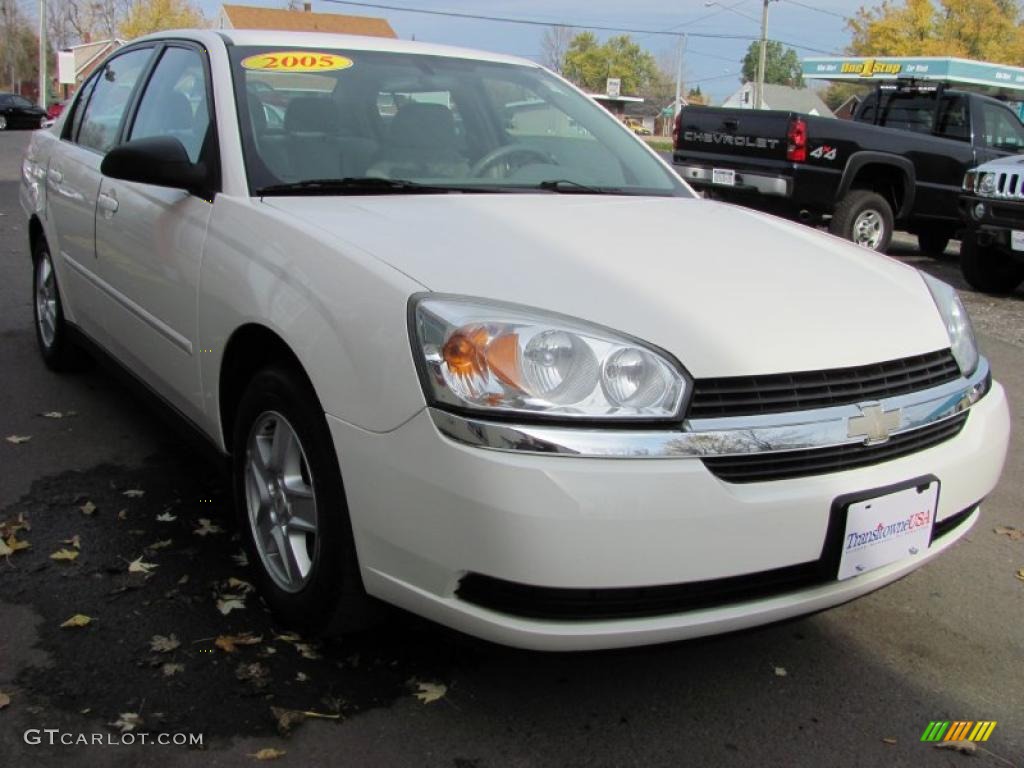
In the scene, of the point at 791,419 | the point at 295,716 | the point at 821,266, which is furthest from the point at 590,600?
the point at 821,266

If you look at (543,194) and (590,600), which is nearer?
(590,600)

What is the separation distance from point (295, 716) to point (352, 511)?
546 millimetres

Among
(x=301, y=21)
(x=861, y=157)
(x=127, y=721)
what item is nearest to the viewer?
(x=127, y=721)

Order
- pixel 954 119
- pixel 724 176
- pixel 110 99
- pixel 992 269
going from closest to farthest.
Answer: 1. pixel 110 99
2. pixel 992 269
3. pixel 724 176
4. pixel 954 119

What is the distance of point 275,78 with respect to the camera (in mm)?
3281

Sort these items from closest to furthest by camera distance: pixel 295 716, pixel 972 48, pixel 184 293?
1. pixel 295 716
2. pixel 184 293
3. pixel 972 48

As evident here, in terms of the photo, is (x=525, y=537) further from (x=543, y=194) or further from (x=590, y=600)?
(x=543, y=194)

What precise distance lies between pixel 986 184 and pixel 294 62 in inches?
278

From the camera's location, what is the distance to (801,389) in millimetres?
2184

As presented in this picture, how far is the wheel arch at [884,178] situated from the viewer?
10.1 meters

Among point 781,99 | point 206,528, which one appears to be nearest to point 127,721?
point 206,528

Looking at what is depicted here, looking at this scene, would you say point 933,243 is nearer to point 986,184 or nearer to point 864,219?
point 864,219

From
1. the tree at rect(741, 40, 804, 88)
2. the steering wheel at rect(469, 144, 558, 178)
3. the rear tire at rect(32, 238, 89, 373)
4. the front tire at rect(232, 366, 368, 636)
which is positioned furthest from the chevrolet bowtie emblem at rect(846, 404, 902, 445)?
the tree at rect(741, 40, 804, 88)

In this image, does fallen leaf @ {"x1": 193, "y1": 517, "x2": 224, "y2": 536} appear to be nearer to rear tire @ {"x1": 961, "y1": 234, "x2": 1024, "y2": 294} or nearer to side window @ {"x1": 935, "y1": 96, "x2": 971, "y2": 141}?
rear tire @ {"x1": 961, "y1": 234, "x2": 1024, "y2": 294}
